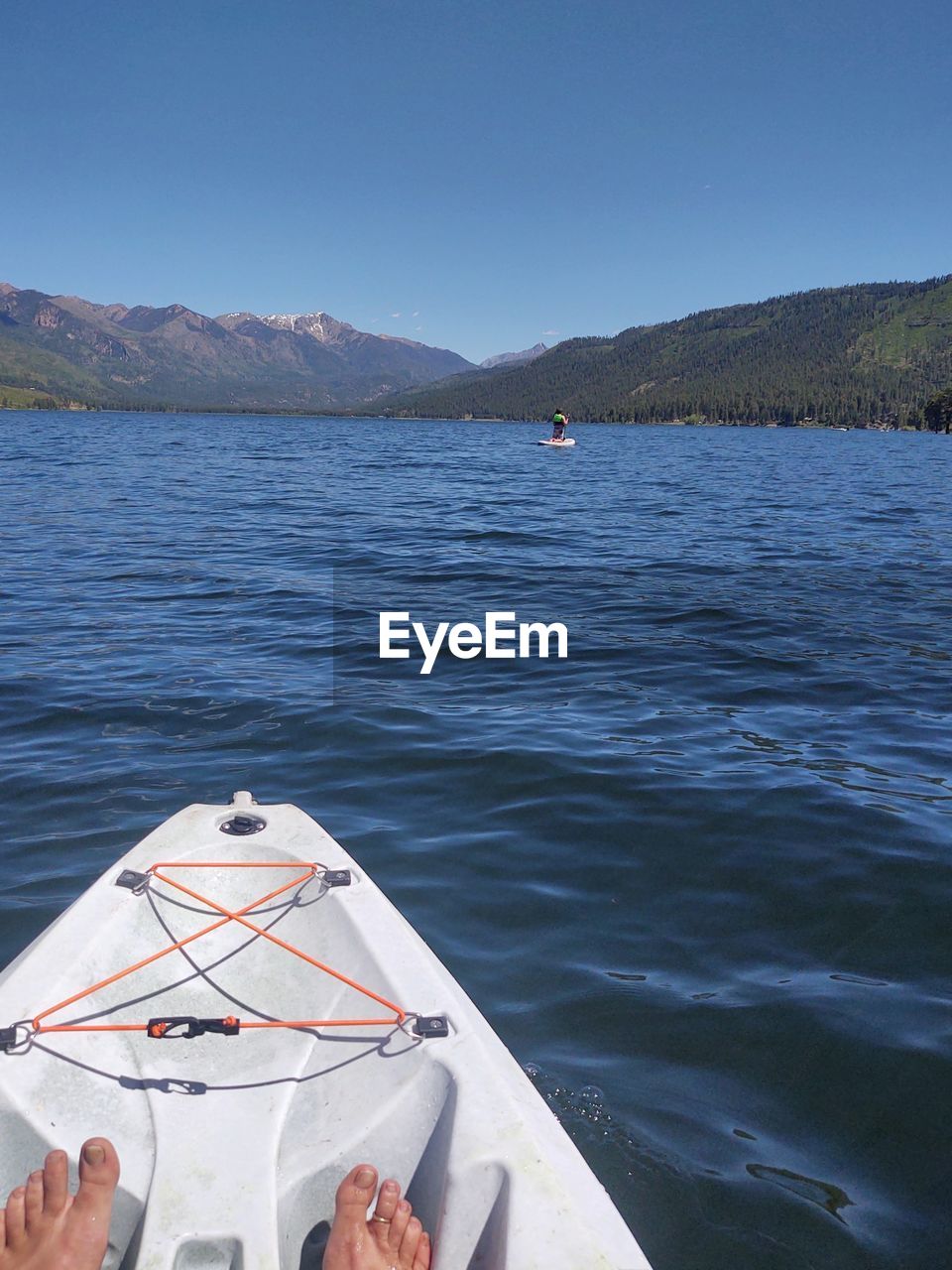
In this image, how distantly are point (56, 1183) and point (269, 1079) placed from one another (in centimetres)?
115

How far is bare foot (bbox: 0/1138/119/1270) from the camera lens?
321 centimetres

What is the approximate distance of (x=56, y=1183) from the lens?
3.44 m

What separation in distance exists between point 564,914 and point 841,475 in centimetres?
4600

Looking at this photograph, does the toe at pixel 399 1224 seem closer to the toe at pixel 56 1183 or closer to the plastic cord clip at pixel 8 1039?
the toe at pixel 56 1183

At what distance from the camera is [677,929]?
6113mm

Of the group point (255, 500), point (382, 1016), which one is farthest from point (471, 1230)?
point (255, 500)

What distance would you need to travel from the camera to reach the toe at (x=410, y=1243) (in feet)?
10.8

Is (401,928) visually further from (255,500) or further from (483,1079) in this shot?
(255,500)

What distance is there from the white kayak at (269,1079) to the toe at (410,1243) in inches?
3.4

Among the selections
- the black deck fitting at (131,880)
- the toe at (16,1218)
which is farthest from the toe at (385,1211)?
the black deck fitting at (131,880)

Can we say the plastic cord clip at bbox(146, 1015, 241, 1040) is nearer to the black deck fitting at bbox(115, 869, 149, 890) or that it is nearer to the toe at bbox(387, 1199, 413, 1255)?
the toe at bbox(387, 1199, 413, 1255)

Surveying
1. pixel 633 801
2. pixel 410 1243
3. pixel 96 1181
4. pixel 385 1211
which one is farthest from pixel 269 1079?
pixel 633 801

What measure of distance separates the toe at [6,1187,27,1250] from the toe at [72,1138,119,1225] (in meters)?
0.19

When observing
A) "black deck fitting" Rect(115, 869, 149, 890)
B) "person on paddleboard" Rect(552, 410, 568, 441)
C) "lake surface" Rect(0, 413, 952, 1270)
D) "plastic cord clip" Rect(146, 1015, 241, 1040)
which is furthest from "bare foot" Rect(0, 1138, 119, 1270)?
"person on paddleboard" Rect(552, 410, 568, 441)
